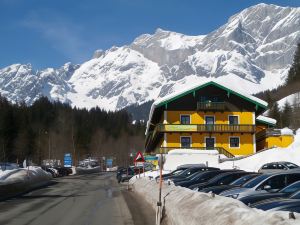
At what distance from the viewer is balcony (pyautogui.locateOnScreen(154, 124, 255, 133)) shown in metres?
64.5

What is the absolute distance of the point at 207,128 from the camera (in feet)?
213

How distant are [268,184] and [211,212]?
617 cm

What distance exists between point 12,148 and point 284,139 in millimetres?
59543

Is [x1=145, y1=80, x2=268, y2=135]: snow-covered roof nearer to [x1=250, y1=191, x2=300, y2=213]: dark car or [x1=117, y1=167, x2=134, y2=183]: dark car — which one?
[x1=117, y1=167, x2=134, y2=183]: dark car

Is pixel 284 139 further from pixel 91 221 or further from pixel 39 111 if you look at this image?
pixel 39 111

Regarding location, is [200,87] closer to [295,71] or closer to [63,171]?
[63,171]

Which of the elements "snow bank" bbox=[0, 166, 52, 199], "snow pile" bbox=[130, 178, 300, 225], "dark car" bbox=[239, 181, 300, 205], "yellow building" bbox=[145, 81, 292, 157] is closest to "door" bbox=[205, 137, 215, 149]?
"yellow building" bbox=[145, 81, 292, 157]

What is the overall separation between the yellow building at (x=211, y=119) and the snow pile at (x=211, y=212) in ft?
154

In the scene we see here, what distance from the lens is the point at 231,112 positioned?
218ft

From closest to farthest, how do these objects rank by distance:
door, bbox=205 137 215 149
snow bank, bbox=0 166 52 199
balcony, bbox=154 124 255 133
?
snow bank, bbox=0 166 52 199 → balcony, bbox=154 124 255 133 → door, bbox=205 137 215 149

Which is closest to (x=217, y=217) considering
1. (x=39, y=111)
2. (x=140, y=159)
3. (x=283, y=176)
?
(x=283, y=176)

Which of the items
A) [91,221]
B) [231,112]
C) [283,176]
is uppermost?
[231,112]

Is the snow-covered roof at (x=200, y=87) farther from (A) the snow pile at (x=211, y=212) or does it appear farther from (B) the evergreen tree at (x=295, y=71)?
(B) the evergreen tree at (x=295, y=71)

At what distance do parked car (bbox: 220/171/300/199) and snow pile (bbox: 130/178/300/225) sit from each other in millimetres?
1682
